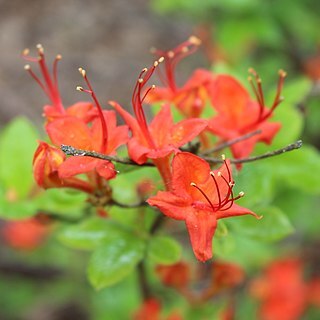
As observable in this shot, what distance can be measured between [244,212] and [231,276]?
0.90 metres

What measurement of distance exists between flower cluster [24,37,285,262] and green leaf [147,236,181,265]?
0.23 meters

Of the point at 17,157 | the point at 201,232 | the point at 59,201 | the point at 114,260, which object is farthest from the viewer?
the point at 17,157

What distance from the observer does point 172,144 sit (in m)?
1.57

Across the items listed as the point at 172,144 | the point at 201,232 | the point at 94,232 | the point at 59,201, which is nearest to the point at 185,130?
the point at 172,144

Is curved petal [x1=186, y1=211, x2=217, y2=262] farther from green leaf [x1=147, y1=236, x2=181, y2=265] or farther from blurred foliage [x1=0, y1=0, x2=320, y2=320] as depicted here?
green leaf [x1=147, y1=236, x2=181, y2=265]

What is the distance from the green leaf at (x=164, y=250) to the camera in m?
1.83

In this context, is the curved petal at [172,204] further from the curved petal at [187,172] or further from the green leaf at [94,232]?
the green leaf at [94,232]

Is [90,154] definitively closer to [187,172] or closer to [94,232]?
[187,172]

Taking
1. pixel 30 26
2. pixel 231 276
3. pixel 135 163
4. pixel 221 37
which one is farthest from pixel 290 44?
pixel 30 26

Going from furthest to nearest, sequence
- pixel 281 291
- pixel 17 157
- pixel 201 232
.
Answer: pixel 281 291
pixel 17 157
pixel 201 232

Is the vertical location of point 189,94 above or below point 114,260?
above

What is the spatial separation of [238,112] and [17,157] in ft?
2.77

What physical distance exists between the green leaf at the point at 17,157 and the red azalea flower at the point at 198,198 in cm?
88

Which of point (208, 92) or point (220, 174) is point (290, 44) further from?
point (220, 174)
